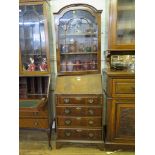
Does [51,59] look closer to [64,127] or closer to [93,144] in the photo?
[64,127]

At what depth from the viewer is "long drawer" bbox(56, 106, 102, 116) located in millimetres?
2461

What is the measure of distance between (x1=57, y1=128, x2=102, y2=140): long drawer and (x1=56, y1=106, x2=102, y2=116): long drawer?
0.67 feet

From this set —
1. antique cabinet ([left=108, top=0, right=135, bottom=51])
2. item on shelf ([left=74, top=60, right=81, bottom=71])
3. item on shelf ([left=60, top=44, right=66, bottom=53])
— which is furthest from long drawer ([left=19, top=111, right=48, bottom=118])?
antique cabinet ([left=108, top=0, right=135, bottom=51])

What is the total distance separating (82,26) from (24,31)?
0.79 meters

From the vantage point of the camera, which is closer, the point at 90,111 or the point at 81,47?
the point at 90,111

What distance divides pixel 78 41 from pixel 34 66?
2.31 ft

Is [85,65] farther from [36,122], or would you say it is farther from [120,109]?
[36,122]

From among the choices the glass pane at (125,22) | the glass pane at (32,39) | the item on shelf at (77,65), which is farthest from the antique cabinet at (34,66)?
the glass pane at (125,22)

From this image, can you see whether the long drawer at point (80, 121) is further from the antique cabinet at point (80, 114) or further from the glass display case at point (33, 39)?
the glass display case at point (33, 39)

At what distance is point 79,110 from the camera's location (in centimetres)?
247

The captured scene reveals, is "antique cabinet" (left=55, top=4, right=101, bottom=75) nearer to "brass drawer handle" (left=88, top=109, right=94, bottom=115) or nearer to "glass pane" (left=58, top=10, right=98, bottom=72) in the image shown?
"glass pane" (left=58, top=10, right=98, bottom=72)

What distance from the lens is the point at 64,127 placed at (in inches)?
99.2

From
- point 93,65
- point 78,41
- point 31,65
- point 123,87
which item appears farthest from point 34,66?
point 123,87
